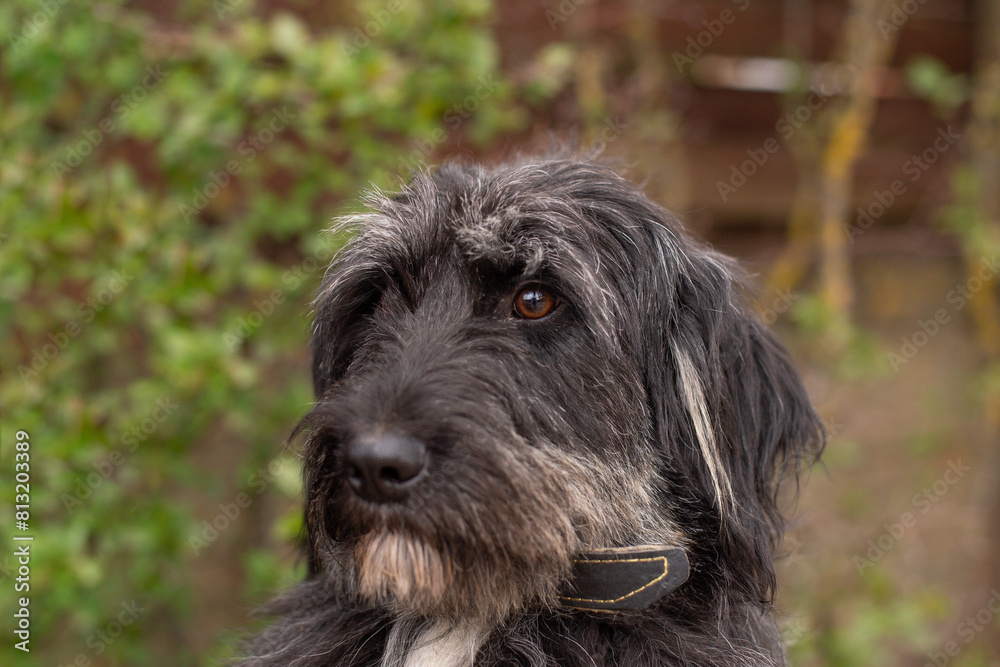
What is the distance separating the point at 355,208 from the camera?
9.02 feet

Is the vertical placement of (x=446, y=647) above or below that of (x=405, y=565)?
below

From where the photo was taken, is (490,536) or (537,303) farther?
(537,303)

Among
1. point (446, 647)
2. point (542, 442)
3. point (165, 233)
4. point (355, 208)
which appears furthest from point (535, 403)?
point (165, 233)

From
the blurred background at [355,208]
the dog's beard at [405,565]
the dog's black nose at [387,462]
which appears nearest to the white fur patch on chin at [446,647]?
the dog's beard at [405,565]

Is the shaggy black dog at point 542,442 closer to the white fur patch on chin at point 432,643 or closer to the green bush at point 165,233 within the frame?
the white fur patch on chin at point 432,643

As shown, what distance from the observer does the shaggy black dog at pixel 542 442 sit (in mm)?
1812

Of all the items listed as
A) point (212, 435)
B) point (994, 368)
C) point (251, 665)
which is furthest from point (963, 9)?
point (251, 665)

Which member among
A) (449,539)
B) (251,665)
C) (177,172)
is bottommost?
(251,665)

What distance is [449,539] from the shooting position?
178 centimetres

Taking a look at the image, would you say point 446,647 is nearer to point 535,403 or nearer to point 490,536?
point 490,536

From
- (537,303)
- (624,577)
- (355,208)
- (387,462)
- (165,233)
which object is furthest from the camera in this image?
(165,233)

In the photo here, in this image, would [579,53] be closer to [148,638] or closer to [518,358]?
[518,358]

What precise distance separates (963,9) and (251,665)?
5.44 meters

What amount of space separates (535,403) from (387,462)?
412mm
